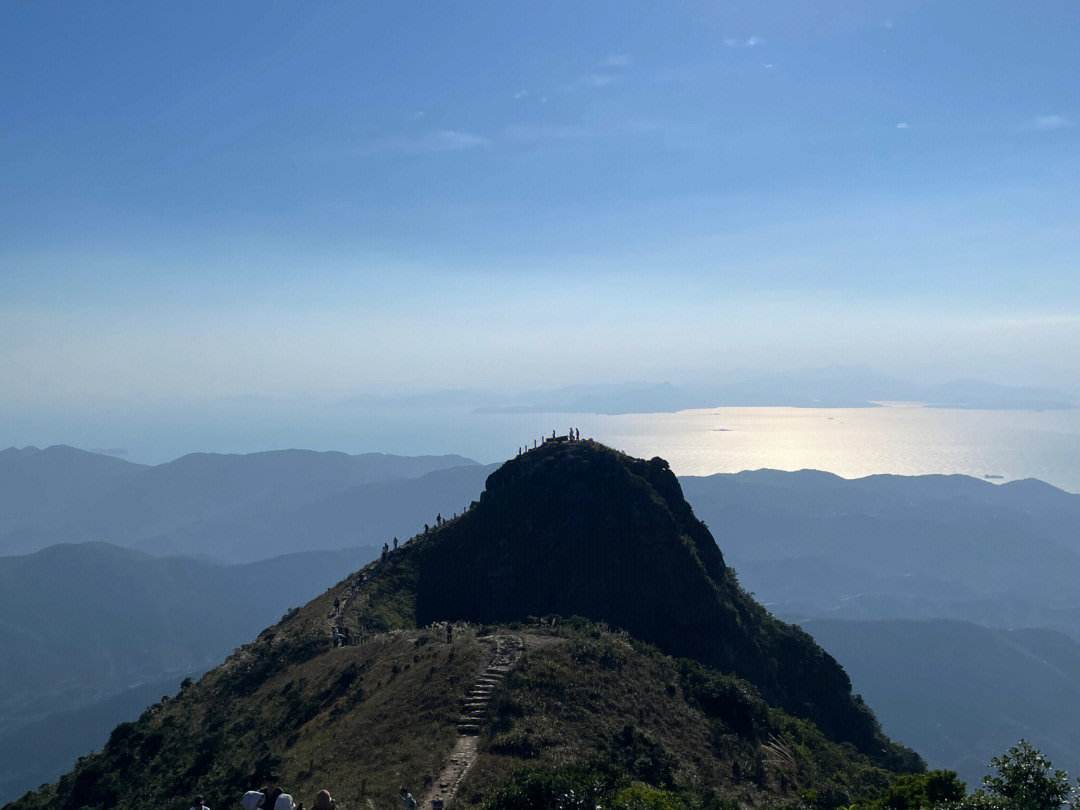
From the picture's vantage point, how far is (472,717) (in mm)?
41000

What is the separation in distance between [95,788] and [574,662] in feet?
95.4

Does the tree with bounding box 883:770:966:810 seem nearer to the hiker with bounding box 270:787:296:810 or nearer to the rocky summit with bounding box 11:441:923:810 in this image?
the rocky summit with bounding box 11:441:923:810

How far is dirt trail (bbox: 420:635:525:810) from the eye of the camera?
113 feet

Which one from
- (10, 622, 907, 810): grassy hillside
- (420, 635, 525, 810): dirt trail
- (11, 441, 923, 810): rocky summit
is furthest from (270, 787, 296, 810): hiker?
(10, 622, 907, 810): grassy hillside

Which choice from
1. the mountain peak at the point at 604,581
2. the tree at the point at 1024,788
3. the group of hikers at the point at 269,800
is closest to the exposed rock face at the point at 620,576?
the mountain peak at the point at 604,581

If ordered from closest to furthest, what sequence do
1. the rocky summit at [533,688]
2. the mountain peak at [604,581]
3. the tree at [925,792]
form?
the tree at [925,792] → the rocky summit at [533,688] → the mountain peak at [604,581]

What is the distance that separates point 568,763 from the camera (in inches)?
1428

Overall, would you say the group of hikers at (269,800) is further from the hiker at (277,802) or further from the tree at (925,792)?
the tree at (925,792)

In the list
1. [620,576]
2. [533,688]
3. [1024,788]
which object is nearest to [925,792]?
[1024,788]

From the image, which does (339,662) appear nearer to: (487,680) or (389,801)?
(487,680)

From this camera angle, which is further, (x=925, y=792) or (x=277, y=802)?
(x=925, y=792)

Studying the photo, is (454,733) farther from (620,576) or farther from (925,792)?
(620,576)

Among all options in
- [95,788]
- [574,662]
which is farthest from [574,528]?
[95,788]

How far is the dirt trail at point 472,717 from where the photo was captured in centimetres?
3441
